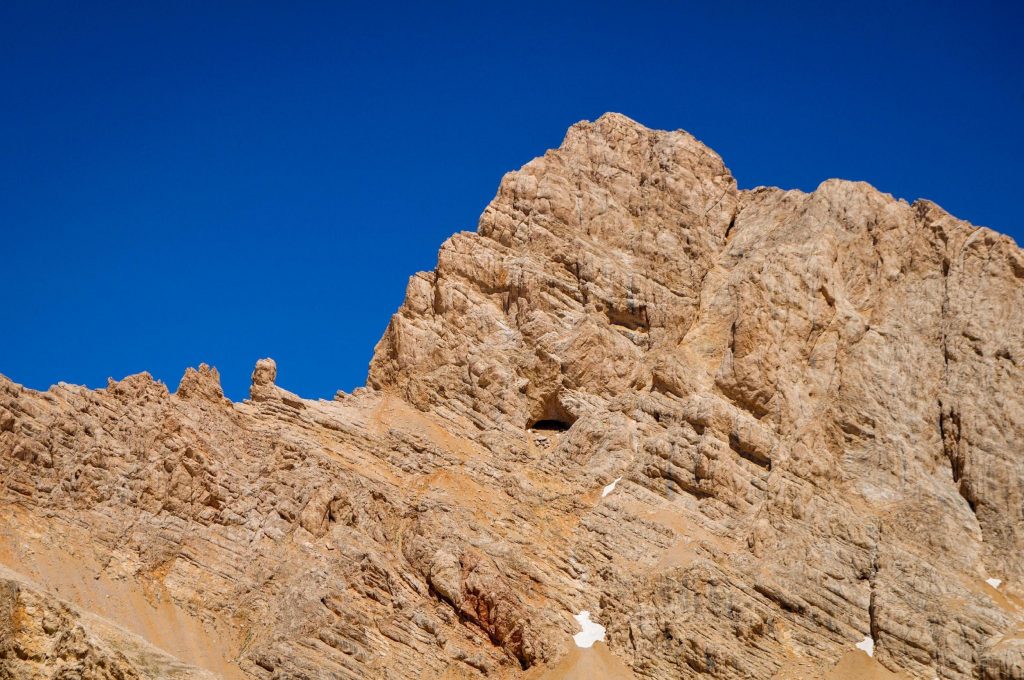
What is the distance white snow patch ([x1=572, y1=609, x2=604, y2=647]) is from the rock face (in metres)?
0.67

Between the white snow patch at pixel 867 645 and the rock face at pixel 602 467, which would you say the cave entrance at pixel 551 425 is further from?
the white snow patch at pixel 867 645

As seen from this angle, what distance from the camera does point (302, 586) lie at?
73.0m

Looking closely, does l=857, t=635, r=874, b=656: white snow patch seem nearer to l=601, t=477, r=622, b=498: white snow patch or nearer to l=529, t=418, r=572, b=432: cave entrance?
l=601, t=477, r=622, b=498: white snow patch

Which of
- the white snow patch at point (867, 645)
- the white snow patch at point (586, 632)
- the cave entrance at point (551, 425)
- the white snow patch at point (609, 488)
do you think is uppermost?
the cave entrance at point (551, 425)

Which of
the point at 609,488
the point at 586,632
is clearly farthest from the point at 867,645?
the point at 609,488

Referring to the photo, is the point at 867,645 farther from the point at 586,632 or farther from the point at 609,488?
the point at 609,488

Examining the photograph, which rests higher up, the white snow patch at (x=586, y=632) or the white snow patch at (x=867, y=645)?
the white snow patch at (x=867, y=645)

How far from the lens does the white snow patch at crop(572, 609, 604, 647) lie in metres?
75.4

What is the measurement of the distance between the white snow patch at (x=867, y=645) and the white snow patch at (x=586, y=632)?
598 inches

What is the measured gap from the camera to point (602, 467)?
86.4 meters

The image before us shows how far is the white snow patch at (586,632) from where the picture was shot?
7543 centimetres

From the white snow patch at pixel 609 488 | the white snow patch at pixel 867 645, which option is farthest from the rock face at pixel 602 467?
the white snow patch at pixel 609 488

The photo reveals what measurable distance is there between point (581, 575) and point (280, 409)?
22435mm

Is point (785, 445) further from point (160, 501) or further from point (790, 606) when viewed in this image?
point (160, 501)
